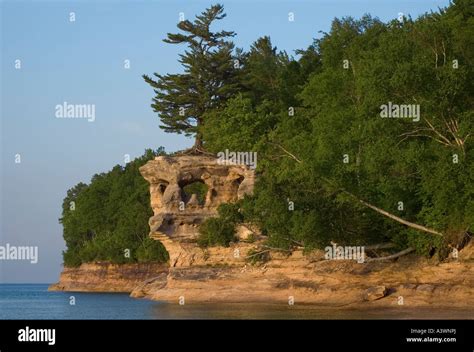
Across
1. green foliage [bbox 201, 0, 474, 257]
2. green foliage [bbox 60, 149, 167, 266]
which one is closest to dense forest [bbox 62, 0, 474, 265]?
green foliage [bbox 201, 0, 474, 257]

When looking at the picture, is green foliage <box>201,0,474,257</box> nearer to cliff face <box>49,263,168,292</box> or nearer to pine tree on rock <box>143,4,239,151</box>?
pine tree on rock <box>143,4,239,151</box>

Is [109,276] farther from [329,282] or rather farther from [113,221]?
[329,282]

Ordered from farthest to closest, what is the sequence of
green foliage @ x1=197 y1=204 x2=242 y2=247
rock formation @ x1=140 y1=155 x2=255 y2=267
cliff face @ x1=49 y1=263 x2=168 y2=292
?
cliff face @ x1=49 y1=263 x2=168 y2=292 → rock formation @ x1=140 y1=155 x2=255 y2=267 → green foliage @ x1=197 y1=204 x2=242 y2=247

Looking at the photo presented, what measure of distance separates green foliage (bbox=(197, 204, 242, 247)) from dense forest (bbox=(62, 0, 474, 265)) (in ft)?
0.32

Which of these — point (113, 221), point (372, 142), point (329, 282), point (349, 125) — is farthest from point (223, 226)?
point (113, 221)

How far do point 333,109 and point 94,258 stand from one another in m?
58.2

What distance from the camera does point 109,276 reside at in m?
106

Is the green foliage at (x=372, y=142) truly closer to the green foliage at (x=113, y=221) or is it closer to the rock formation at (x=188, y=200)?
the rock formation at (x=188, y=200)

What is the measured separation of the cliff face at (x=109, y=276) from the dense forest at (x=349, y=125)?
30.9 m

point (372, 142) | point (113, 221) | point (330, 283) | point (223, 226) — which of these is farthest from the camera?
point (113, 221)

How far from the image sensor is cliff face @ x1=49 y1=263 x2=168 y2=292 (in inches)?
3844

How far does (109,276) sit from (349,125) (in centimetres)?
6094

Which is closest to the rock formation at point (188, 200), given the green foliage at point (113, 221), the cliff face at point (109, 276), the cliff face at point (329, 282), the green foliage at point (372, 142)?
the cliff face at point (329, 282)

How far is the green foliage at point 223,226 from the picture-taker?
189 ft
